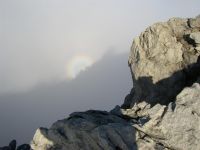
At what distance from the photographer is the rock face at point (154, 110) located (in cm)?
6162

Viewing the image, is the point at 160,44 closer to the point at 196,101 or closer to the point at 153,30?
the point at 153,30

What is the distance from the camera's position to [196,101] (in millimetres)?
62562

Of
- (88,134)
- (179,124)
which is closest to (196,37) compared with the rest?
(88,134)

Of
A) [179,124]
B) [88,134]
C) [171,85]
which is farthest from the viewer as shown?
[171,85]

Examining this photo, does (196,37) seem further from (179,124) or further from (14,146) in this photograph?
(14,146)

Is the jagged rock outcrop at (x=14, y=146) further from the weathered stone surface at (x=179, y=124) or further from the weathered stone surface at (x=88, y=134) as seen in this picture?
the weathered stone surface at (x=179, y=124)

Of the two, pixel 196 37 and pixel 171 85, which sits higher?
pixel 196 37

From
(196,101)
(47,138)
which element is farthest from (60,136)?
(196,101)

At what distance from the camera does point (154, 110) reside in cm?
6688

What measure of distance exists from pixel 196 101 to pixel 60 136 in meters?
29.5

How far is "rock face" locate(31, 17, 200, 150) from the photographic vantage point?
61.6 metres

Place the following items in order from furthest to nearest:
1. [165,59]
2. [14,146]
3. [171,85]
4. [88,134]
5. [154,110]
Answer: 1. [14,146]
2. [165,59]
3. [171,85]
4. [88,134]
5. [154,110]

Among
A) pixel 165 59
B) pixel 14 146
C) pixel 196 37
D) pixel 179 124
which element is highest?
pixel 196 37

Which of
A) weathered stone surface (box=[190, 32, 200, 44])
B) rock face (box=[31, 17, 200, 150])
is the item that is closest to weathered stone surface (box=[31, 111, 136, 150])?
rock face (box=[31, 17, 200, 150])
